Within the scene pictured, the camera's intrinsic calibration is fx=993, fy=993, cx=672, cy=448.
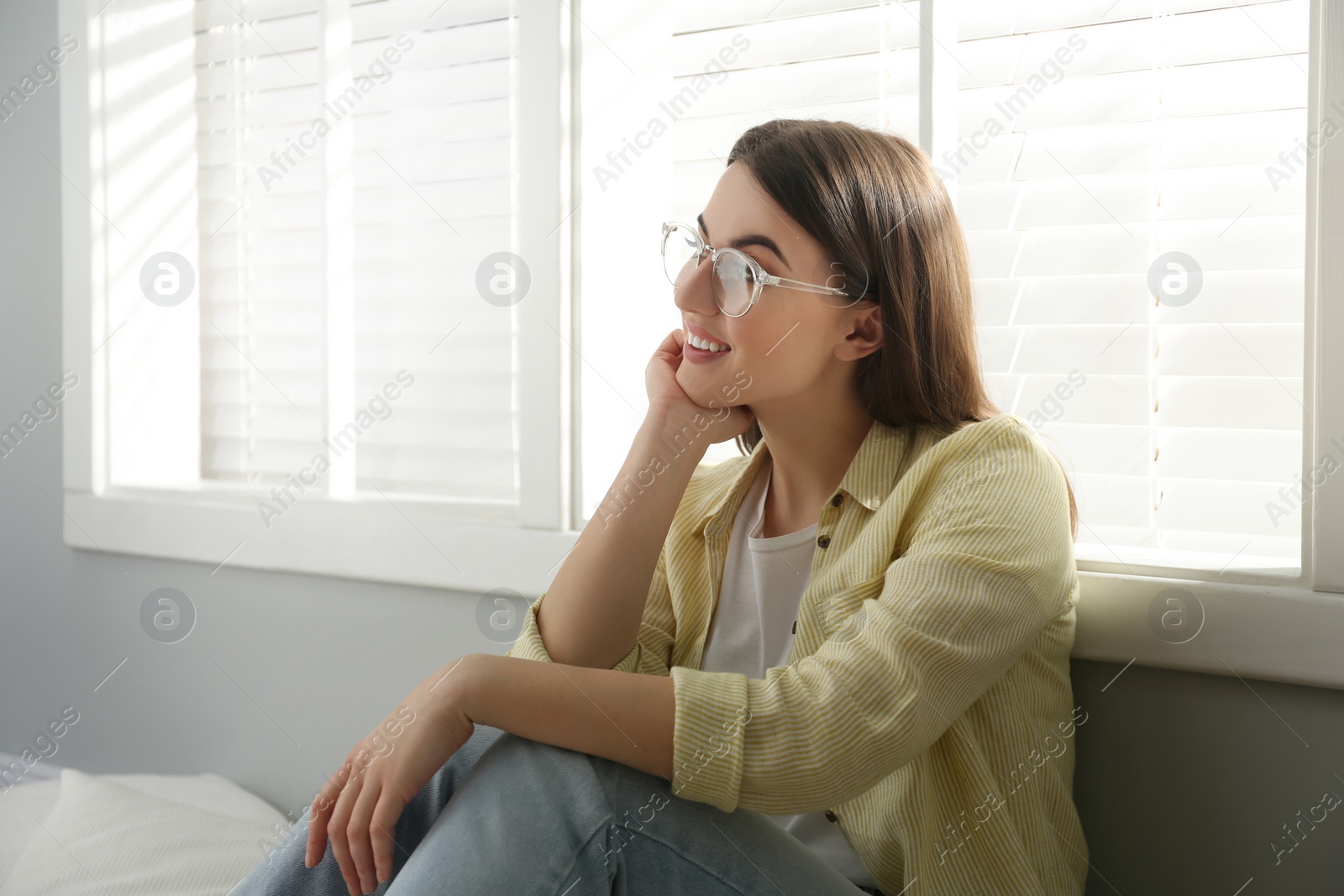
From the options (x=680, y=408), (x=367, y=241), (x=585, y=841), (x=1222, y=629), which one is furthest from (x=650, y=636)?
(x=367, y=241)

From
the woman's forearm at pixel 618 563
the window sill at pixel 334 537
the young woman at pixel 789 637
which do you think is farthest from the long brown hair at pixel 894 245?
the window sill at pixel 334 537

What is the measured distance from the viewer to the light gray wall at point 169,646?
5.37 ft

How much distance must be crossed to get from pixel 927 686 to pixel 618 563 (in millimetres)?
389

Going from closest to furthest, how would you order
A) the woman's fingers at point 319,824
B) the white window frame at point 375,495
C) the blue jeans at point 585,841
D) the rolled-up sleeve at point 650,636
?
the blue jeans at point 585,841, the woman's fingers at point 319,824, the rolled-up sleeve at point 650,636, the white window frame at point 375,495

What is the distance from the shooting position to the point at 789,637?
1.14 meters

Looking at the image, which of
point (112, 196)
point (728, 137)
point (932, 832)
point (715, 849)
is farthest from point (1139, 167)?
point (112, 196)

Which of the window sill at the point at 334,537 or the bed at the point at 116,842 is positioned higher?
the window sill at the point at 334,537

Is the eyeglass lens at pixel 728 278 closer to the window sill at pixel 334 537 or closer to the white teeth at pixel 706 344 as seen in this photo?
the white teeth at pixel 706 344

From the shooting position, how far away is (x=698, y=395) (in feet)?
3.92

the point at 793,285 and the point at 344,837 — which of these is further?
the point at 793,285

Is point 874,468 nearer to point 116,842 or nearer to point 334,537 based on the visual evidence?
point 334,537

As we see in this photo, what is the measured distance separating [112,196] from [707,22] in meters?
1.22

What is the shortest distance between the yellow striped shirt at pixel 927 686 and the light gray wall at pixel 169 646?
0.22 m

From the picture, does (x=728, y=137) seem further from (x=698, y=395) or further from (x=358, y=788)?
(x=358, y=788)
